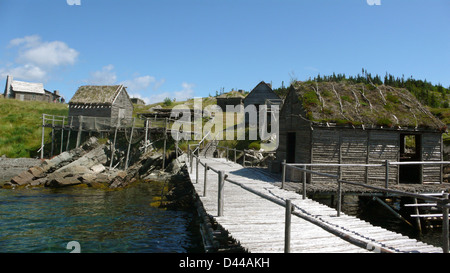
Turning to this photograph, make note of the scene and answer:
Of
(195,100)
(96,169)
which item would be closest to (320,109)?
(96,169)

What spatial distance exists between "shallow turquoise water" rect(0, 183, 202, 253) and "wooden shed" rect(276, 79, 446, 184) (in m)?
7.18

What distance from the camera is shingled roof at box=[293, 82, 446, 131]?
15820 mm

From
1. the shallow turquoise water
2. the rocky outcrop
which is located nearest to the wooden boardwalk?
the shallow turquoise water

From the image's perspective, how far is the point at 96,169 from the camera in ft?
90.8

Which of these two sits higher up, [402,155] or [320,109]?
[320,109]

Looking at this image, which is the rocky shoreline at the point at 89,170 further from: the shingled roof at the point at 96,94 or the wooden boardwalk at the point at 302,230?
the wooden boardwalk at the point at 302,230

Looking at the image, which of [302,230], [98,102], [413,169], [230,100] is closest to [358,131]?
[413,169]

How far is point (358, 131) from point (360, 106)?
2055 mm

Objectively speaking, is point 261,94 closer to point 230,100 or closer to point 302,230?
point 230,100

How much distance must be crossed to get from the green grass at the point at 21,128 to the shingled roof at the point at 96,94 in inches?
260

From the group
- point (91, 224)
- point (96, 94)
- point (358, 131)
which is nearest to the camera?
point (91, 224)

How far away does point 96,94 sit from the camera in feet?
133
